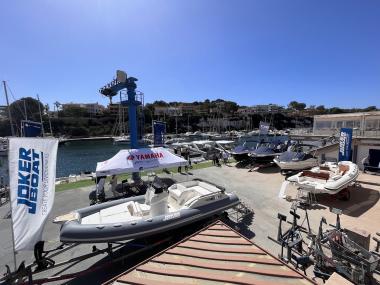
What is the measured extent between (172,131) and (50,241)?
95972 mm

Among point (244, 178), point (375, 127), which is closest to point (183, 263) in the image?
point (244, 178)

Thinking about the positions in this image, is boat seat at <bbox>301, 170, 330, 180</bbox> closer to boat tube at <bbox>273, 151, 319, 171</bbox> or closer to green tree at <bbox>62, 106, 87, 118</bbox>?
boat tube at <bbox>273, 151, 319, 171</bbox>

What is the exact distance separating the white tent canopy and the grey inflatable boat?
3.24m

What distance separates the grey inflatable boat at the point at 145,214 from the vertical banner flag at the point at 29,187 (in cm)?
105

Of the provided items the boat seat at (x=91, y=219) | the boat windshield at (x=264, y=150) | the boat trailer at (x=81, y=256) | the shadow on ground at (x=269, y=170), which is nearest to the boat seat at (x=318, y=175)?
the shadow on ground at (x=269, y=170)

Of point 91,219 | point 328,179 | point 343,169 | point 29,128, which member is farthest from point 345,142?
point 29,128

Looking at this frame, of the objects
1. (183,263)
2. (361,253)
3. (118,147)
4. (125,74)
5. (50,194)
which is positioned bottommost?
(118,147)

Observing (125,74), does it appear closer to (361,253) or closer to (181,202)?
(181,202)

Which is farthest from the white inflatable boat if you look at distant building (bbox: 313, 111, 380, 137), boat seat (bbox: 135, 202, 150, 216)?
distant building (bbox: 313, 111, 380, 137)

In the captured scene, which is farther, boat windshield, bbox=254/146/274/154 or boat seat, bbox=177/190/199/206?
boat windshield, bbox=254/146/274/154

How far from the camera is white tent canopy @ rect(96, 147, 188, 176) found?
1104 cm

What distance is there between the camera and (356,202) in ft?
33.4

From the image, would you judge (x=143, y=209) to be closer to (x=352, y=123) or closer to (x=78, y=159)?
(x=352, y=123)

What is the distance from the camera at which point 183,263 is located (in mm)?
4027
